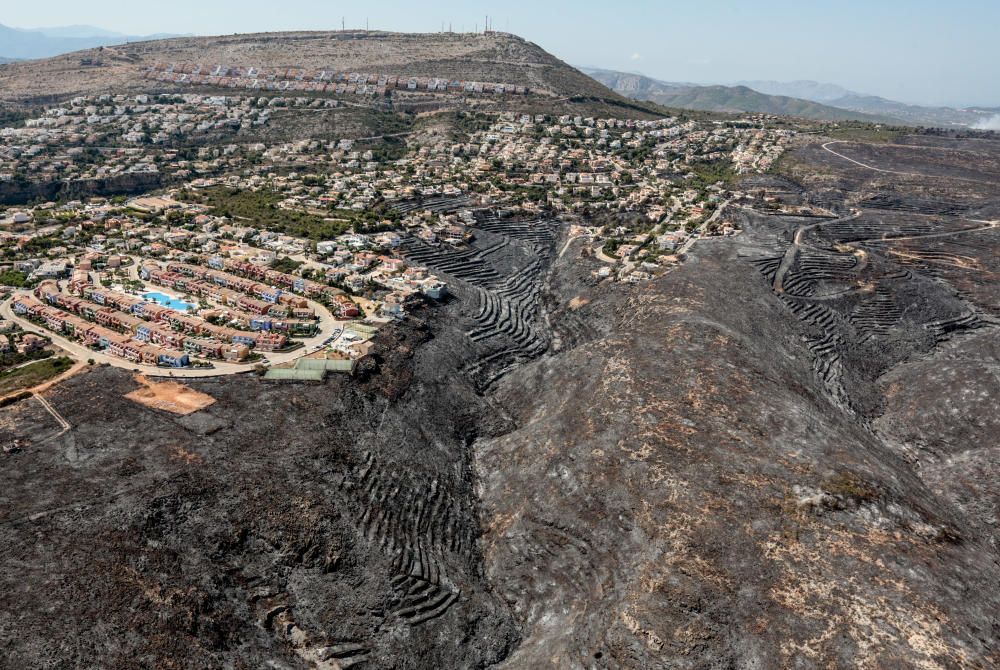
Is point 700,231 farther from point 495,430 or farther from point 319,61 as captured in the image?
point 319,61

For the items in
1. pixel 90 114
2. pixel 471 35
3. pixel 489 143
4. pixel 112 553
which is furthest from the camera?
pixel 471 35

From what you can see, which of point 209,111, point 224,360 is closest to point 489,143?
point 209,111

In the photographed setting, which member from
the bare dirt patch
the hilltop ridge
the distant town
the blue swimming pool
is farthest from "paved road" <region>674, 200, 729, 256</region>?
the hilltop ridge

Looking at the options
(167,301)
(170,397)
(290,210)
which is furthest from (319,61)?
(170,397)

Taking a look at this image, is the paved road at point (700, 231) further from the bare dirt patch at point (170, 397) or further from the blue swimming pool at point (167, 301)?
the bare dirt patch at point (170, 397)

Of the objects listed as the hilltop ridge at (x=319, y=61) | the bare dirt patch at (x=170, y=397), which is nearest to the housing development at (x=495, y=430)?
the bare dirt patch at (x=170, y=397)

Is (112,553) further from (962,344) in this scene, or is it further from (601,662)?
(962,344)
